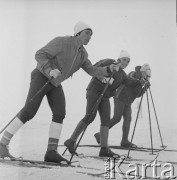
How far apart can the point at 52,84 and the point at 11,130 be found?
1.03 feet

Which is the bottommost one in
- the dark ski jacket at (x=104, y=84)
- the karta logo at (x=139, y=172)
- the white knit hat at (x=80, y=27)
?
the karta logo at (x=139, y=172)

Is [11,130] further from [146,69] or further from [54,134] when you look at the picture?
[146,69]

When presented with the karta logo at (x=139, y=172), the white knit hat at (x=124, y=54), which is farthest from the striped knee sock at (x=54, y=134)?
the white knit hat at (x=124, y=54)

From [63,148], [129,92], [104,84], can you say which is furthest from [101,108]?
[129,92]

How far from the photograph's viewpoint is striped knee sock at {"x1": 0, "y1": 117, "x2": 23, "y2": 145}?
1.66 metres

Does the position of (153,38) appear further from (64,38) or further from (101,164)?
(101,164)

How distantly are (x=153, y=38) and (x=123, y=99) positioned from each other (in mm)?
580

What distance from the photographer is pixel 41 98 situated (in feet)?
5.47

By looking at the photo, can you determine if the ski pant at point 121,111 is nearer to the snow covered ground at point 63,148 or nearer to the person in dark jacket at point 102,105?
the snow covered ground at point 63,148

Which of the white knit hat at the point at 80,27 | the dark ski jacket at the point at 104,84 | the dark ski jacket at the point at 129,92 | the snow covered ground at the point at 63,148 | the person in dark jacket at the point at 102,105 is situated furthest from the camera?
the dark ski jacket at the point at 129,92

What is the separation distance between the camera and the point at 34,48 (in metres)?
1.85

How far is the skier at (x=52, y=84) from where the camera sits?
164 centimetres

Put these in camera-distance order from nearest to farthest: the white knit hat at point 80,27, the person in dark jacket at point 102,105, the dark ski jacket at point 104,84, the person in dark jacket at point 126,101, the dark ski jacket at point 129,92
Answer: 1. the white knit hat at point 80,27
2. the person in dark jacket at point 102,105
3. the dark ski jacket at point 104,84
4. the person in dark jacket at point 126,101
5. the dark ski jacket at point 129,92

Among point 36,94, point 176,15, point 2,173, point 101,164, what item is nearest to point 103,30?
point 176,15
